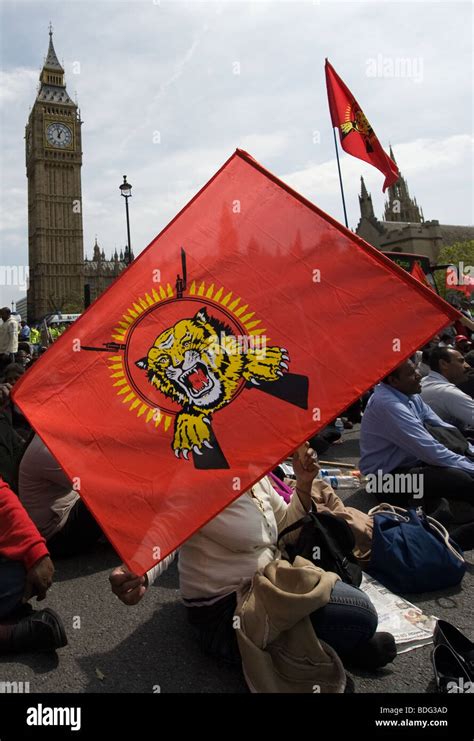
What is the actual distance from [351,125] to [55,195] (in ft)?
286

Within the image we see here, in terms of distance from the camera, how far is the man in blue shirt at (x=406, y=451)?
427 centimetres

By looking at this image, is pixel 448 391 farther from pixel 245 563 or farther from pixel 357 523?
pixel 245 563

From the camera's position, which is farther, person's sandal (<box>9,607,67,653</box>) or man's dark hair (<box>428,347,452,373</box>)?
man's dark hair (<box>428,347,452,373</box>)

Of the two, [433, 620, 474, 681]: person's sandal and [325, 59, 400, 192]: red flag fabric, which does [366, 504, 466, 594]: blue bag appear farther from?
[325, 59, 400, 192]: red flag fabric

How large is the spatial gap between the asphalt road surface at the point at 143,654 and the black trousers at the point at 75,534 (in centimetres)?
33

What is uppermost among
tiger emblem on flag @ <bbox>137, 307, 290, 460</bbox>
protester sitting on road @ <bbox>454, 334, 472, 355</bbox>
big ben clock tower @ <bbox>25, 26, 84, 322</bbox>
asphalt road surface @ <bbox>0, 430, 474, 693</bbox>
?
big ben clock tower @ <bbox>25, 26, 84, 322</bbox>

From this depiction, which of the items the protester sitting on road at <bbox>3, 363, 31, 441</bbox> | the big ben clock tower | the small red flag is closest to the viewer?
the protester sitting on road at <bbox>3, 363, 31, 441</bbox>

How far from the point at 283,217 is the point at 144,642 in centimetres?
→ 237

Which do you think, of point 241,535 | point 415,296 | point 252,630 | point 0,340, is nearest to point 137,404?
point 241,535

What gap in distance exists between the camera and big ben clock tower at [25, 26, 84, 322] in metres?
85.4

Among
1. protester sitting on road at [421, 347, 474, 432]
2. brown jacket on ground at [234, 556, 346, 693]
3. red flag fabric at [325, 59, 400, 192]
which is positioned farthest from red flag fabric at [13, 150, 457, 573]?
red flag fabric at [325, 59, 400, 192]

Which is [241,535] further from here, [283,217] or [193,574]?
[283,217]

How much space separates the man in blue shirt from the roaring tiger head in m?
2.41

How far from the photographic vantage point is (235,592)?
2494 mm
